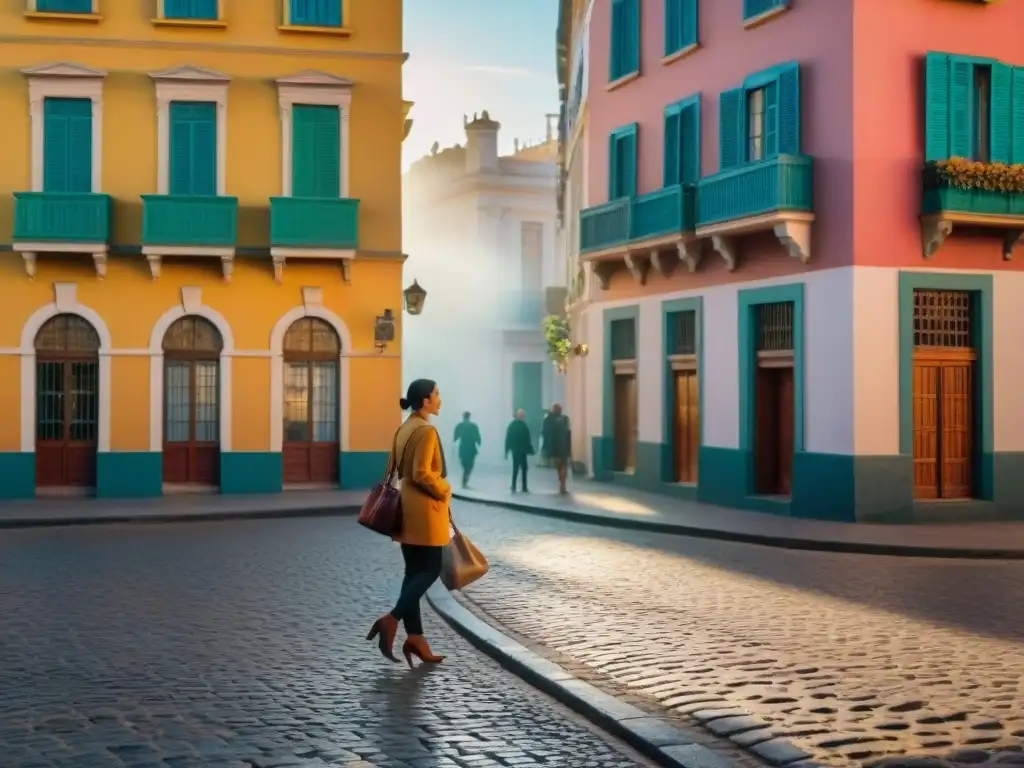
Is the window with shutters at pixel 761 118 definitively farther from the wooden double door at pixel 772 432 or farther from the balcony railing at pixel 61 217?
the balcony railing at pixel 61 217

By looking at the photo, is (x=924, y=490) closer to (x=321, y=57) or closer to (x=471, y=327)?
(x=321, y=57)

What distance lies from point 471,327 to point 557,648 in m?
38.3

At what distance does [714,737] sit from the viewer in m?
6.93

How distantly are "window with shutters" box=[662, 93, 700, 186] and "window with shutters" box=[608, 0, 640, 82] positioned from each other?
213 cm

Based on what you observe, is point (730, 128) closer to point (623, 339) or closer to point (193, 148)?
point (623, 339)

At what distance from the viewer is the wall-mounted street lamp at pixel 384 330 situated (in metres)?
27.7

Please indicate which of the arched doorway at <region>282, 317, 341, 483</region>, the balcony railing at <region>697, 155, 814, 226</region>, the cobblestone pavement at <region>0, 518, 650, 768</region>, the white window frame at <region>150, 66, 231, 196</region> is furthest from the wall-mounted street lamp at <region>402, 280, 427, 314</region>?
the cobblestone pavement at <region>0, 518, 650, 768</region>

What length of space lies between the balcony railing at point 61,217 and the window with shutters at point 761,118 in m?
11.2

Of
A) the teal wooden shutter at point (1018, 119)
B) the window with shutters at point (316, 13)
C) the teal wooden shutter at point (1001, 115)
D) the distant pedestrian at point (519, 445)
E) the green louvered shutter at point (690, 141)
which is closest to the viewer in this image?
the teal wooden shutter at point (1001, 115)

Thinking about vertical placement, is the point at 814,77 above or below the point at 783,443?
above

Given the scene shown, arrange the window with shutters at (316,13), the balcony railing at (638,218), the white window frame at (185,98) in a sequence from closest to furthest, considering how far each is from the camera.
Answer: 1. the balcony railing at (638,218)
2. the white window frame at (185,98)
3. the window with shutters at (316,13)

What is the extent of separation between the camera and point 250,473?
27.5 m

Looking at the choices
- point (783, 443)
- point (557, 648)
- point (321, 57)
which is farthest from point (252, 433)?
point (557, 648)

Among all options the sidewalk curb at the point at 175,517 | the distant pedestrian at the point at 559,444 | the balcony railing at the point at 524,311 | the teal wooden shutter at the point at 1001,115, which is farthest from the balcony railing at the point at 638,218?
the balcony railing at the point at 524,311
